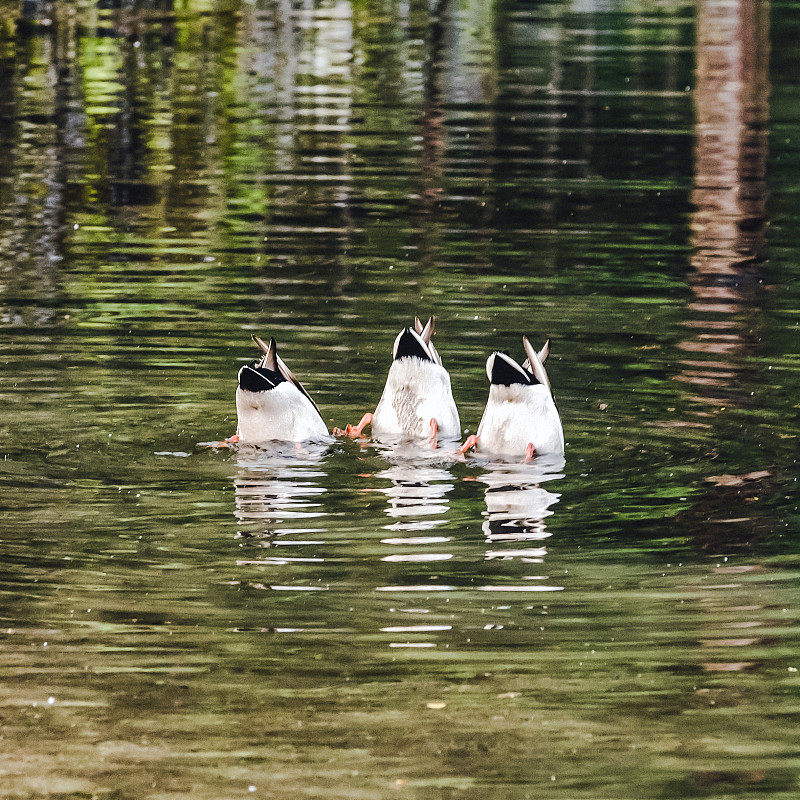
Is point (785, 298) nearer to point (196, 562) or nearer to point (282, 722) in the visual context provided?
point (196, 562)

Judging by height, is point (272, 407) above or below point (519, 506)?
above

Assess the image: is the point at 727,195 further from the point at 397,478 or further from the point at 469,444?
the point at 397,478

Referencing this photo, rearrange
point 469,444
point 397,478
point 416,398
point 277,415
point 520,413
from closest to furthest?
point 397,478
point 520,413
point 469,444
point 277,415
point 416,398

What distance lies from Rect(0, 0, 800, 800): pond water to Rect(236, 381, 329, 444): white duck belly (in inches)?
4.3

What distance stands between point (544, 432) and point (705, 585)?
6.93 ft

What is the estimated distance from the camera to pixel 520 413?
9.43m

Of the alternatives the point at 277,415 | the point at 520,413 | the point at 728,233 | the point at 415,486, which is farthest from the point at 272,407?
the point at 728,233

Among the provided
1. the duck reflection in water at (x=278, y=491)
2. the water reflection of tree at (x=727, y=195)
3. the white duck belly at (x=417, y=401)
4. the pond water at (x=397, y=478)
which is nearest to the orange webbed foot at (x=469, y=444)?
the pond water at (x=397, y=478)

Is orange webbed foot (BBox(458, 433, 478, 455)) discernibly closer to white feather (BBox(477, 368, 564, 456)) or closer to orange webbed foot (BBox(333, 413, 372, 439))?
white feather (BBox(477, 368, 564, 456))

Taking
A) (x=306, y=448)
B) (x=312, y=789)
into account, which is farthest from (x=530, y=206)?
(x=312, y=789)

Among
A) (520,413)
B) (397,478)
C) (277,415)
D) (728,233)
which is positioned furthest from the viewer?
(728,233)

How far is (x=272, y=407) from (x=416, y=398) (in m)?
0.84

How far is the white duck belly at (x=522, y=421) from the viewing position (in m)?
9.41

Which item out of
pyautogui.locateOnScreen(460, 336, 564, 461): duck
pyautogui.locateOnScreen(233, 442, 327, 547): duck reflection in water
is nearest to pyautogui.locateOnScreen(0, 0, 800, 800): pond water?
pyautogui.locateOnScreen(233, 442, 327, 547): duck reflection in water
